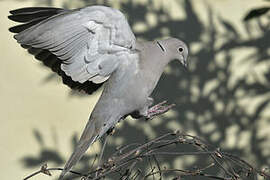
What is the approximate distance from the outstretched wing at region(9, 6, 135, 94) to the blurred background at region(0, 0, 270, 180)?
1354mm

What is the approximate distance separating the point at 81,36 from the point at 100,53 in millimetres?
106

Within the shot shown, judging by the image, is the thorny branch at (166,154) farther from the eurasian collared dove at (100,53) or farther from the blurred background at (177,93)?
the blurred background at (177,93)

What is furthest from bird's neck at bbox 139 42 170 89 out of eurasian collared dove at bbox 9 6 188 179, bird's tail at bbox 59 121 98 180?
bird's tail at bbox 59 121 98 180

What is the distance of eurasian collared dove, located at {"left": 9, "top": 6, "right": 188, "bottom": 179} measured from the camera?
1.87m

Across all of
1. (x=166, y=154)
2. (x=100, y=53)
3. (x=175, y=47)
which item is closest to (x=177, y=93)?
(x=175, y=47)

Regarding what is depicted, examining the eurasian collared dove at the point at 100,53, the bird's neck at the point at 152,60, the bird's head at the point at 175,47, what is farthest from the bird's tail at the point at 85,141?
the bird's head at the point at 175,47

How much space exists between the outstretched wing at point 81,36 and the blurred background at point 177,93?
1354 mm

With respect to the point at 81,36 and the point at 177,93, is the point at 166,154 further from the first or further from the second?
the point at 177,93

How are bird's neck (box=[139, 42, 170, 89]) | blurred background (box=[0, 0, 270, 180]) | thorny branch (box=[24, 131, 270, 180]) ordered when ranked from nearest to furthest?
thorny branch (box=[24, 131, 270, 180]) < bird's neck (box=[139, 42, 170, 89]) < blurred background (box=[0, 0, 270, 180])

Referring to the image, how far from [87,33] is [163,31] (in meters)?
1.70

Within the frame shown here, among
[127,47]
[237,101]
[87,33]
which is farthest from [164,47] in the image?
[237,101]

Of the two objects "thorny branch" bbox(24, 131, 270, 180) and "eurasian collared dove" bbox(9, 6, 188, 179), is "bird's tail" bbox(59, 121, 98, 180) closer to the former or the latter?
"eurasian collared dove" bbox(9, 6, 188, 179)

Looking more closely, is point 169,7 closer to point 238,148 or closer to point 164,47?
point 238,148

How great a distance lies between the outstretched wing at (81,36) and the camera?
1842 millimetres
